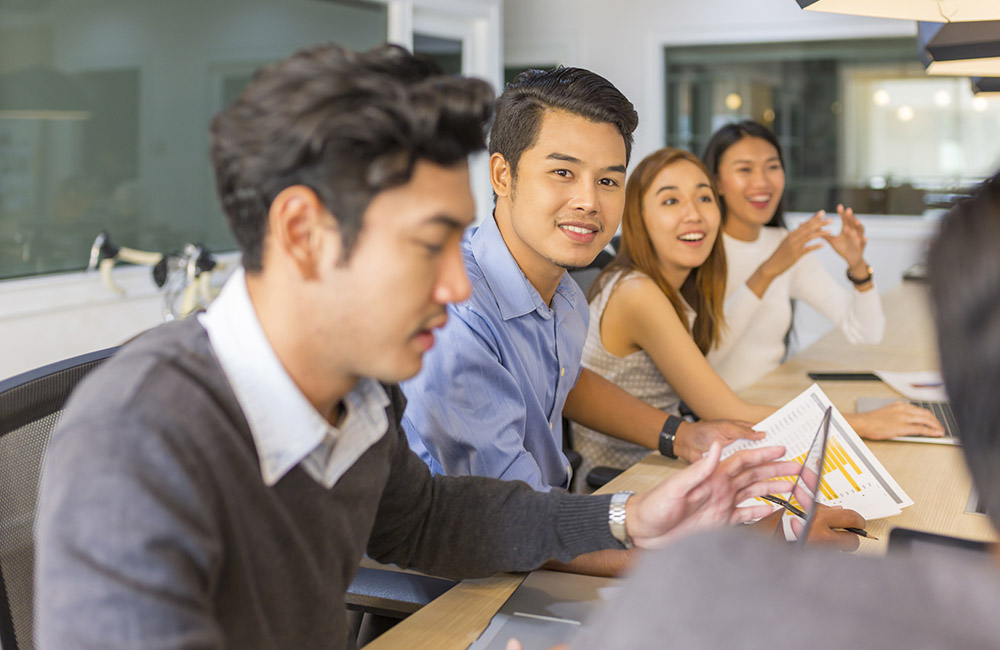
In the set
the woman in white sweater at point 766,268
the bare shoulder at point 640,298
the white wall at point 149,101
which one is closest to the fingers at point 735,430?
the bare shoulder at point 640,298

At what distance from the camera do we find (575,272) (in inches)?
104

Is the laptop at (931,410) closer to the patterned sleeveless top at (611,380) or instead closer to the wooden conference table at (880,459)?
the wooden conference table at (880,459)

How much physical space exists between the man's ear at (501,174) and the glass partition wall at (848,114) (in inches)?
206

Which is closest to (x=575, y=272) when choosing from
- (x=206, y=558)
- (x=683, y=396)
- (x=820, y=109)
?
(x=683, y=396)

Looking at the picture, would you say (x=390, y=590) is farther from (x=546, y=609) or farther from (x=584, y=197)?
(x=584, y=197)

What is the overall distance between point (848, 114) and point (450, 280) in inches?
250

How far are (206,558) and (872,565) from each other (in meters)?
0.51

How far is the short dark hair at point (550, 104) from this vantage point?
1.70m

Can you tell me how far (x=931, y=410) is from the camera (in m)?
2.14

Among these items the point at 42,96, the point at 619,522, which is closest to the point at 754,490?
the point at 619,522

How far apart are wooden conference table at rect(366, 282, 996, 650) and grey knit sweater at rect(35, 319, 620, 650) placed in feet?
0.46

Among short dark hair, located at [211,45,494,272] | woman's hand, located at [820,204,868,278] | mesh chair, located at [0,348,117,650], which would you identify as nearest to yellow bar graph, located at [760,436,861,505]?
short dark hair, located at [211,45,494,272]

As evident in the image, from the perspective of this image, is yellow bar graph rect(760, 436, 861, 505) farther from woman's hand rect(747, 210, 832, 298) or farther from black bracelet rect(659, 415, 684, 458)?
woman's hand rect(747, 210, 832, 298)

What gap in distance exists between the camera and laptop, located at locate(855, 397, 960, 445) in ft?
6.40
